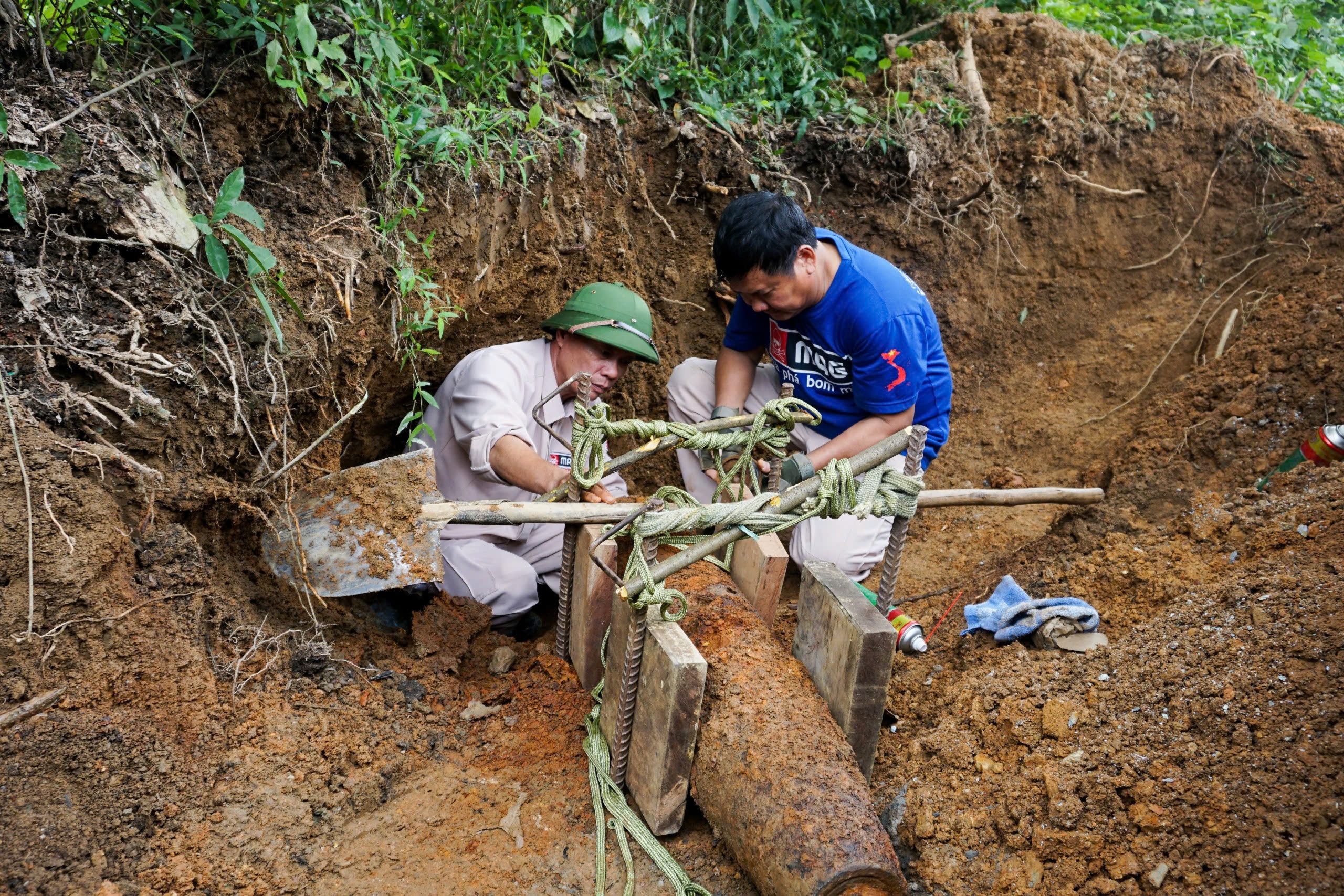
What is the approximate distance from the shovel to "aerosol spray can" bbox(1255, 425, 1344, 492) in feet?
6.57

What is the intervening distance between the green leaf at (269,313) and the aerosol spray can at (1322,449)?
3.40 meters

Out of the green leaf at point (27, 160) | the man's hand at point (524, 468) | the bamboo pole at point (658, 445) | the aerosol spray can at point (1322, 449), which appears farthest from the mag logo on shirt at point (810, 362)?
the green leaf at point (27, 160)

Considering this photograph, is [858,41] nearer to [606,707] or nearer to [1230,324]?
[1230,324]

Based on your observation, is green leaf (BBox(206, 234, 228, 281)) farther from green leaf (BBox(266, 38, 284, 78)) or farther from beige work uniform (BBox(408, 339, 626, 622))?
beige work uniform (BBox(408, 339, 626, 622))

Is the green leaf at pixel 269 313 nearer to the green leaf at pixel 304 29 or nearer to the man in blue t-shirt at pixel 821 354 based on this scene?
the green leaf at pixel 304 29

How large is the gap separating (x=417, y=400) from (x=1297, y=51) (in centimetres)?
579

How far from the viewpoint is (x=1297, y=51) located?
5582 millimetres

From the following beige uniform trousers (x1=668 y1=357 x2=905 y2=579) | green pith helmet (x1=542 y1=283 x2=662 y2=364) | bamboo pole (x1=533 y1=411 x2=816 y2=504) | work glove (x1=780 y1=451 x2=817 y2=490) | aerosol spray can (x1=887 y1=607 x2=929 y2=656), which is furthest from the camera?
beige uniform trousers (x1=668 y1=357 x2=905 y2=579)

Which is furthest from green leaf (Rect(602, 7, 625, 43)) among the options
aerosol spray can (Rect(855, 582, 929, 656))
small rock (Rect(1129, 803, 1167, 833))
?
small rock (Rect(1129, 803, 1167, 833))

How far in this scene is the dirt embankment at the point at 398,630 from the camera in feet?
6.44

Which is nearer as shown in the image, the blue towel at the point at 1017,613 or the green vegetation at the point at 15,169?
the green vegetation at the point at 15,169

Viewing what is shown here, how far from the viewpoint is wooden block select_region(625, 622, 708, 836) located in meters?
2.09

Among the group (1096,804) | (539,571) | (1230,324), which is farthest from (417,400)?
(1230,324)

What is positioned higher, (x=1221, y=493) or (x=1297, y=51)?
(x=1297, y=51)
